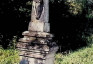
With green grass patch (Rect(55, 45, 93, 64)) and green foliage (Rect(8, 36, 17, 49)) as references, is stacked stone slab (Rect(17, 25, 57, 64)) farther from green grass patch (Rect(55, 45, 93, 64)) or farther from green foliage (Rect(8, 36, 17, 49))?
green foliage (Rect(8, 36, 17, 49))

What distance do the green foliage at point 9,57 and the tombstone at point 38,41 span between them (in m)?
3.66

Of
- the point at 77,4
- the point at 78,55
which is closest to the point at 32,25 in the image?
the point at 78,55

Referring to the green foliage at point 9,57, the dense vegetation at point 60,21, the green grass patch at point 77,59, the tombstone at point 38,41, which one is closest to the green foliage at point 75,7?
the dense vegetation at point 60,21

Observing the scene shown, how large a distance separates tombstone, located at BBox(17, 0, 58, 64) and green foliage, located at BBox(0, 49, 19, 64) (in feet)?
12.0

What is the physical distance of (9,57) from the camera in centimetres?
984

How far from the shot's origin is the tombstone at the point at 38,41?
5.24m

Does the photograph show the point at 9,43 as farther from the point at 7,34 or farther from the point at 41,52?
the point at 41,52

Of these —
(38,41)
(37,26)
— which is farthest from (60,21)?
(38,41)

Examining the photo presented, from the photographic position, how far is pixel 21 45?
5.44 m

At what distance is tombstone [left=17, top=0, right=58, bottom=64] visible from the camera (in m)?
5.24

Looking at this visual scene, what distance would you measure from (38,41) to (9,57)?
4804 mm

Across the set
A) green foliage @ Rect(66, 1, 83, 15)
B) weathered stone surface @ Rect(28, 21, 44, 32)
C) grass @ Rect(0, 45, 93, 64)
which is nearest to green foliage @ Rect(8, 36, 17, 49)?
grass @ Rect(0, 45, 93, 64)

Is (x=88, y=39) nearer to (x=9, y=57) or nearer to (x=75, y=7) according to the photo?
(x=75, y=7)

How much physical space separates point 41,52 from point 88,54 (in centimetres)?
678
